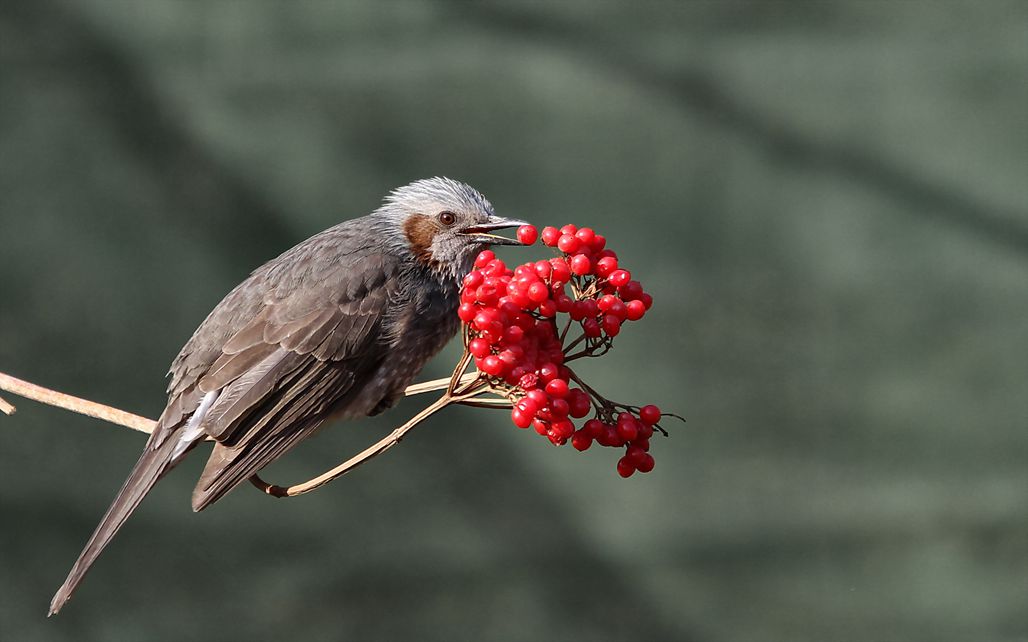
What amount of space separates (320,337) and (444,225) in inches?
16.1

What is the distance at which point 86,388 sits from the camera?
4.11 m

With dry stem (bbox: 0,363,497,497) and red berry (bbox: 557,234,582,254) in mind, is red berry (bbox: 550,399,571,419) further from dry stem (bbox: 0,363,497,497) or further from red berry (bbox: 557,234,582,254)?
red berry (bbox: 557,234,582,254)

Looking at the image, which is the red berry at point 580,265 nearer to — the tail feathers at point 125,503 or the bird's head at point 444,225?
the bird's head at point 444,225

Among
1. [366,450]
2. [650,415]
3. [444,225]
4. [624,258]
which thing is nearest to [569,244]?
[650,415]

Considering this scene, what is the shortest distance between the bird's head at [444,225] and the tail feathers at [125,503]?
741mm

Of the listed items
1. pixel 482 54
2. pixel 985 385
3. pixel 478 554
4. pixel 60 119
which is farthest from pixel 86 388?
pixel 985 385

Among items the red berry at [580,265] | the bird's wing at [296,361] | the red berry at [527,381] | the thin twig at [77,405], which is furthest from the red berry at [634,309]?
the thin twig at [77,405]

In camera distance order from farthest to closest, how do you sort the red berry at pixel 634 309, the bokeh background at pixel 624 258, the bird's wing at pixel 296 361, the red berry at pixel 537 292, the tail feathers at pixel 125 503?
1. the bokeh background at pixel 624 258
2. the bird's wing at pixel 296 361
3. the tail feathers at pixel 125 503
4. the red berry at pixel 634 309
5. the red berry at pixel 537 292

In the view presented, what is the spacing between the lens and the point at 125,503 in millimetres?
2582

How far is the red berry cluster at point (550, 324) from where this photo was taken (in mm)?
2047

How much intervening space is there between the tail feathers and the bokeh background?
61.5 inches

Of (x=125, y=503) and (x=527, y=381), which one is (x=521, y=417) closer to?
(x=527, y=381)

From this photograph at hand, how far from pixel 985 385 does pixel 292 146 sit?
2741 millimetres

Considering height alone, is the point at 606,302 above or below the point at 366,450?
above
